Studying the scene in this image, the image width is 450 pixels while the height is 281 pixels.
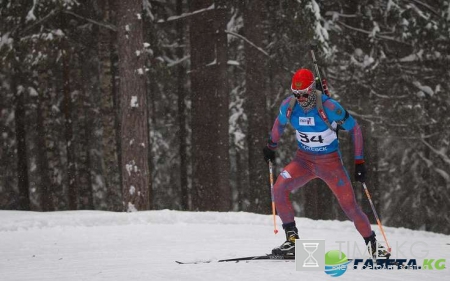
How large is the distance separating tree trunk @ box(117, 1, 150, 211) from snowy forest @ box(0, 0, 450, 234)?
0.02 m

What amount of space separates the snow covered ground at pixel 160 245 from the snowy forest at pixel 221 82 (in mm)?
1925

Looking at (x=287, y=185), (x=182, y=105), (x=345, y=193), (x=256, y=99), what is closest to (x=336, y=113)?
(x=345, y=193)

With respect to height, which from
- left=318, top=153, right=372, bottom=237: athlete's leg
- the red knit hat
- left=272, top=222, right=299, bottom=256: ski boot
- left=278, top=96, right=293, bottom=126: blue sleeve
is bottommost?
left=272, top=222, right=299, bottom=256: ski boot

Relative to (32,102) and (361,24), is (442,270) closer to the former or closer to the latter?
(361,24)

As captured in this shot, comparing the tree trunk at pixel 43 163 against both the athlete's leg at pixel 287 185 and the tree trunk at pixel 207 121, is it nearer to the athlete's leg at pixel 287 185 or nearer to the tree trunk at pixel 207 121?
the tree trunk at pixel 207 121

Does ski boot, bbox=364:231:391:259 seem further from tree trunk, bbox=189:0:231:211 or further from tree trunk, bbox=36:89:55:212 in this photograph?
tree trunk, bbox=36:89:55:212

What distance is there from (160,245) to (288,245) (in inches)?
84.2

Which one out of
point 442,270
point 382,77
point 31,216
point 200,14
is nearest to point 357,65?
point 382,77

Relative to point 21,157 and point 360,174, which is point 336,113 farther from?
point 21,157

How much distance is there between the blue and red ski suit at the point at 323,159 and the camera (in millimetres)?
7137

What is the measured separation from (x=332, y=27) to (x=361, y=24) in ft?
6.91

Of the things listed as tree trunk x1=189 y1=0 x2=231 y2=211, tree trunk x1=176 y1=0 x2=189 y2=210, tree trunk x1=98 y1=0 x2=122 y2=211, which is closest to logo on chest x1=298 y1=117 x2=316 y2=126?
tree trunk x1=189 y1=0 x2=231 y2=211

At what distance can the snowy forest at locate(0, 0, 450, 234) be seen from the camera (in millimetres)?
13508

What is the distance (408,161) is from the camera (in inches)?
932
